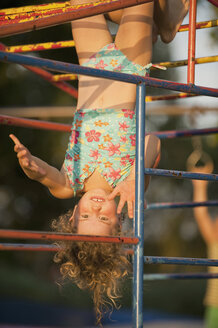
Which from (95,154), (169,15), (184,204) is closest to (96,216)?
(95,154)

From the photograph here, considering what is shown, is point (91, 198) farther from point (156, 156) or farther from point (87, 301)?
point (87, 301)

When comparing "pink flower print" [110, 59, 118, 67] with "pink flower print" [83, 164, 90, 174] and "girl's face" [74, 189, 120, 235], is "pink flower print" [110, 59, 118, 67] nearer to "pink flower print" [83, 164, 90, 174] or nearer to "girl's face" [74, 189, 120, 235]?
"pink flower print" [83, 164, 90, 174]

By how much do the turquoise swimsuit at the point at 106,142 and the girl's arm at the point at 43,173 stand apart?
0.16ft

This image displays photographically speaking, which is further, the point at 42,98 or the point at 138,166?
the point at 42,98

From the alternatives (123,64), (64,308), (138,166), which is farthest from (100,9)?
(64,308)

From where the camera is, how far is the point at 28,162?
234cm

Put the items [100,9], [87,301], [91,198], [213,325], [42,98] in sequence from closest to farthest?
[100,9] < [91,198] < [213,325] < [87,301] < [42,98]

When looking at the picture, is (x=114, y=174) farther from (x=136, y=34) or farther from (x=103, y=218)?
(x=136, y=34)

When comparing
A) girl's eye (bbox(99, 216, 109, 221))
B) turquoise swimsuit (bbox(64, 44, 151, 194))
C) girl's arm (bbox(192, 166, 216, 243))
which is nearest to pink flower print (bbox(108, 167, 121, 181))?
turquoise swimsuit (bbox(64, 44, 151, 194))

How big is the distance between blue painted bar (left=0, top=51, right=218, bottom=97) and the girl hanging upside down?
453 mm

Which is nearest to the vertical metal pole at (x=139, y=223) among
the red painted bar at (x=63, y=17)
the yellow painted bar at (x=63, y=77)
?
the red painted bar at (x=63, y=17)

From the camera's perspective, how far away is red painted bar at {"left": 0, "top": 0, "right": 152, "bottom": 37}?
1979mm

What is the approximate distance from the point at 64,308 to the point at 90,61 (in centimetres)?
772

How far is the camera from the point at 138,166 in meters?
2.17
